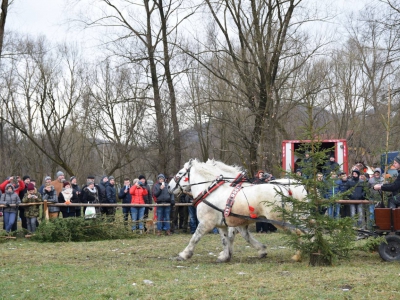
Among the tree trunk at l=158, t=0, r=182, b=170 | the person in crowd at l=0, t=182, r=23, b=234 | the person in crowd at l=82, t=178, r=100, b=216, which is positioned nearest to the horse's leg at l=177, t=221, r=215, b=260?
the person in crowd at l=82, t=178, r=100, b=216

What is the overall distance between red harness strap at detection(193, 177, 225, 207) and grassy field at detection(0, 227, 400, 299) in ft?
4.13

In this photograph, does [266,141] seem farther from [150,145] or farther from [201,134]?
[201,134]

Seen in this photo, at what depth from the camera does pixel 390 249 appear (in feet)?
34.8

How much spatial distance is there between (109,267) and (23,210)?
25.6ft

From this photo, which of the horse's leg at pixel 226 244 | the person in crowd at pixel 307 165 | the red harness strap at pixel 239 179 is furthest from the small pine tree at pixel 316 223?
the red harness strap at pixel 239 179

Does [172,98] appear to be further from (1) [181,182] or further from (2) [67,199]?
(1) [181,182]

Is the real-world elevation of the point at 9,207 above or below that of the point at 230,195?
below

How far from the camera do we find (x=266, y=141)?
80.2 ft

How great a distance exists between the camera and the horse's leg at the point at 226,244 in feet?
39.0

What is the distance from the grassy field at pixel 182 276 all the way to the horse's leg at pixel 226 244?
240 millimetres

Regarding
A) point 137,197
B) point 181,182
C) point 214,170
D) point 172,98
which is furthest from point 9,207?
point 172,98

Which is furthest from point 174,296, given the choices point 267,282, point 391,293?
point 391,293

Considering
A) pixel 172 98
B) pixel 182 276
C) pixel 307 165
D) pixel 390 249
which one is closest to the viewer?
pixel 182 276

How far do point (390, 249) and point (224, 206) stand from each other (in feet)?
11.0
